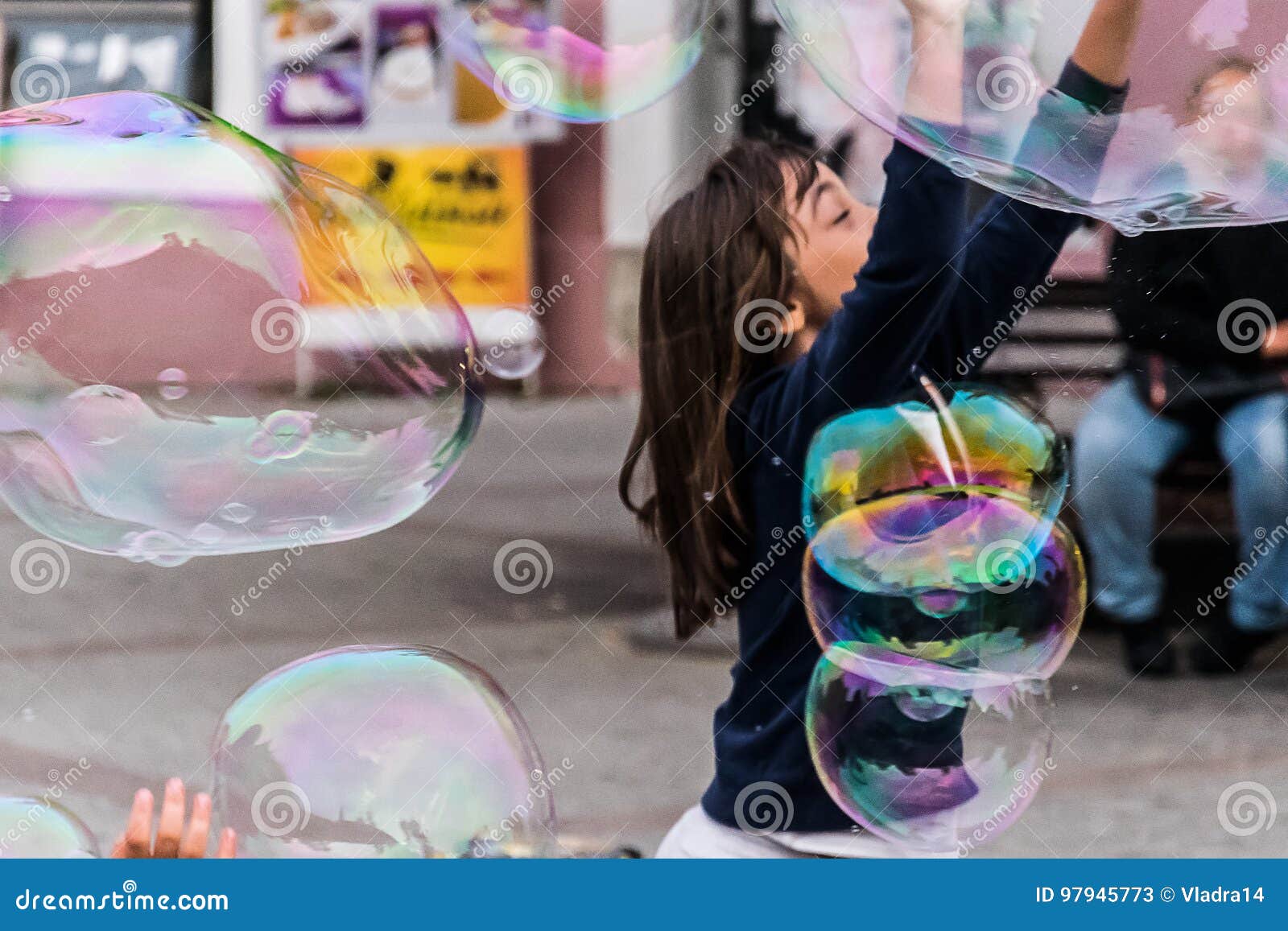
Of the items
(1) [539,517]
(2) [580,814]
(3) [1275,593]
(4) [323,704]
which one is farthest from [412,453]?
(1) [539,517]

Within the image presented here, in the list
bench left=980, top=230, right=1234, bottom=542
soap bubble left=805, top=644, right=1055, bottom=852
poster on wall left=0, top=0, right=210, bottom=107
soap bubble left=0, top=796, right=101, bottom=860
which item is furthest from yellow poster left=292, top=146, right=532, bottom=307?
soap bubble left=805, top=644, right=1055, bottom=852

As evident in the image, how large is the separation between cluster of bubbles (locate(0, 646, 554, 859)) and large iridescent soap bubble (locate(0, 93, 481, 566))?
0.28m

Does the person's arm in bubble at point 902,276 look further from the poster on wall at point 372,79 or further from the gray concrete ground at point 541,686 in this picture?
the poster on wall at point 372,79

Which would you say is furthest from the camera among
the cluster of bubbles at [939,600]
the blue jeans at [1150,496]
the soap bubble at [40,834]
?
the blue jeans at [1150,496]

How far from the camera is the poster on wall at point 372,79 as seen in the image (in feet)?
36.2

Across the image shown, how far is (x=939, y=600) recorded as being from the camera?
6.92 ft

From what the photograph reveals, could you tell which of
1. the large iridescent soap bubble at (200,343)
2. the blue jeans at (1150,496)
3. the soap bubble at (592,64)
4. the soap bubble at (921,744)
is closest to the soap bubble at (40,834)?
the large iridescent soap bubble at (200,343)

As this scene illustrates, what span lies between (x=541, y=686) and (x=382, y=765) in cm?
296

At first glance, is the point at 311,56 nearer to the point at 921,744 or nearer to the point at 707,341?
the point at 707,341

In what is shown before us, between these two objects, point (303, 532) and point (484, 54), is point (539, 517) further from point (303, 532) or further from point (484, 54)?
point (303, 532)

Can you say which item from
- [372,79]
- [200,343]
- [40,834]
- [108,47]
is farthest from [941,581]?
[108,47]


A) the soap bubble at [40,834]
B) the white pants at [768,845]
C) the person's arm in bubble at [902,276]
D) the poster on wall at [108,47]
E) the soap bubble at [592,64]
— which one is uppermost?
the person's arm in bubble at [902,276]

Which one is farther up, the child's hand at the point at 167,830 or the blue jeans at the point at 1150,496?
the child's hand at the point at 167,830

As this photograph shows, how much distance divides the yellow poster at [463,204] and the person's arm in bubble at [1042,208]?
397 inches
